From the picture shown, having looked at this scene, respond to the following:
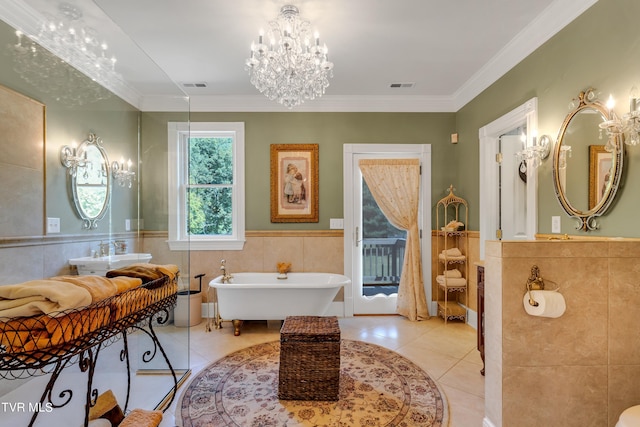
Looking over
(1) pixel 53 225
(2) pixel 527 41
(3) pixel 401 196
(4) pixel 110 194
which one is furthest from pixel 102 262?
(2) pixel 527 41

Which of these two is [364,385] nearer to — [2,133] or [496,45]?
[2,133]

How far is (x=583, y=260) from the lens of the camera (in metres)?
1.48

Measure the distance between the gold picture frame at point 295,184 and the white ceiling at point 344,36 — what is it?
843 mm

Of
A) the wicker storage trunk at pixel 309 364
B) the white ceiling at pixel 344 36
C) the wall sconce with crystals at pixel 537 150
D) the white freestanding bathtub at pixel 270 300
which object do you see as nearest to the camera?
the wicker storage trunk at pixel 309 364

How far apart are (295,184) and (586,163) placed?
2643mm

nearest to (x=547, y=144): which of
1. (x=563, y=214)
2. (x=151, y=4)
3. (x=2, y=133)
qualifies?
(x=563, y=214)

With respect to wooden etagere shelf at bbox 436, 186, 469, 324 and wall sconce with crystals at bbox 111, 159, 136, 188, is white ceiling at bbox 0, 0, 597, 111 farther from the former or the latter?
wooden etagere shelf at bbox 436, 186, 469, 324

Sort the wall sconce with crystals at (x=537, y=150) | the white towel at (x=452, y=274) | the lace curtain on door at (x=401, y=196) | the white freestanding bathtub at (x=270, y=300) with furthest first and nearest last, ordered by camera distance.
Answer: the lace curtain on door at (x=401, y=196) < the white towel at (x=452, y=274) < the white freestanding bathtub at (x=270, y=300) < the wall sconce with crystals at (x=537, y=150)

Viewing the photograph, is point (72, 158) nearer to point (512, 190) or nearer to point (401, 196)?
point (401, 196)

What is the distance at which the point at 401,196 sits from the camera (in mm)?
3688

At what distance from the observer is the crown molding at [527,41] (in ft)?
6.63

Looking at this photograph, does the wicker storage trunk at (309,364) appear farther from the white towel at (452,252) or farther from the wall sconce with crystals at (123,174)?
the white towel at (452,252)

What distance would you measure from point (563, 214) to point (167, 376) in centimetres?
301

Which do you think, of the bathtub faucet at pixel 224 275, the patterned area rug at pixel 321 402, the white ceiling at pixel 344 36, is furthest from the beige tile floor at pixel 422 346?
the white ceiling at pixel 344 36
